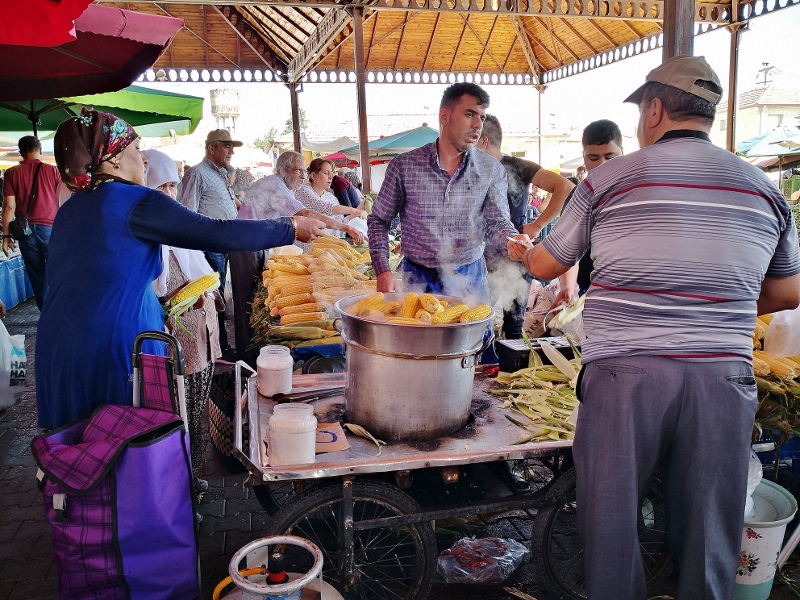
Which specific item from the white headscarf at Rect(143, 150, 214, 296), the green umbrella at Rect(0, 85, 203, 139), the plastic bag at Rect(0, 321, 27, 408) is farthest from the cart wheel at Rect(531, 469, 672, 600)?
the green umbrella at Rect(0, 85, 203, 139)

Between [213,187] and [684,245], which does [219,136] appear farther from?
[684,245]

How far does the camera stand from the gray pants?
6.86 feet

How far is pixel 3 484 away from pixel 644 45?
13782mm

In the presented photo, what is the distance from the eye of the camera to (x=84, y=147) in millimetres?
2543

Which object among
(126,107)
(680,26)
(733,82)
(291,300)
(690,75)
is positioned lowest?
(291,300)

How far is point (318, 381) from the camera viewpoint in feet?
12.5

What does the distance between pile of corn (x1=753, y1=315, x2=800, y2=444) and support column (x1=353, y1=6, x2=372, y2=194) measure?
860 centimetres

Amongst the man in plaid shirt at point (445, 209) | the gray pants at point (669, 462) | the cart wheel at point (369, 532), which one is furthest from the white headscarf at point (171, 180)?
the gray pants at point (669, 462)

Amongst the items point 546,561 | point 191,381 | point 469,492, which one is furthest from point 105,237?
point 546,561

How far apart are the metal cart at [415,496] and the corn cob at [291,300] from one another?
156 centimetres

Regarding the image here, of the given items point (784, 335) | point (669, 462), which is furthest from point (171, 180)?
point (784, 335)

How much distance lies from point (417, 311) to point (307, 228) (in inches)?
25.9

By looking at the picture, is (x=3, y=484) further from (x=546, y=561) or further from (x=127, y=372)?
(x=546, y=561)

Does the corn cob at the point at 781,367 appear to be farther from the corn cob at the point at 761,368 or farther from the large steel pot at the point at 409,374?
the large steel pot at the point at 409,374
